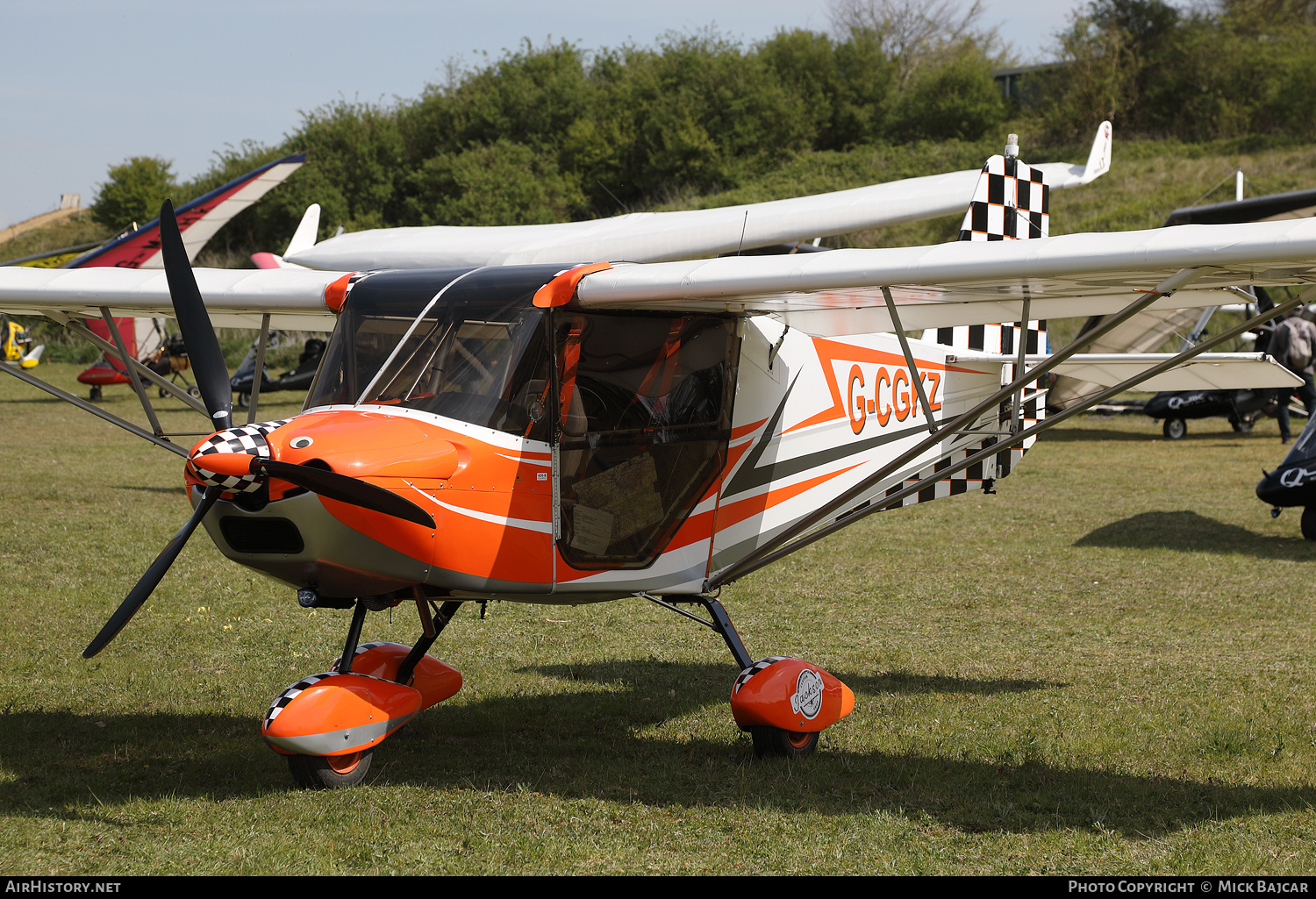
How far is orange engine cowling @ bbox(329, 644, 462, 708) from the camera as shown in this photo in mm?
5422

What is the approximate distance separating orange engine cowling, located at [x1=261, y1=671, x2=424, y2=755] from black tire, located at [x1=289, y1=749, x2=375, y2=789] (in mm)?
95

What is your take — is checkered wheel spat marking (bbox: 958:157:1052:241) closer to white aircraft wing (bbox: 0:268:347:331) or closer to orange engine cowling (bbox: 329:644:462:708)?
white aircraft wing (bbox: 0:268:347:331)

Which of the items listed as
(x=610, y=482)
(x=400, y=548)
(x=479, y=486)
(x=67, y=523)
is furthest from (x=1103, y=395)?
(x=67, y=523)

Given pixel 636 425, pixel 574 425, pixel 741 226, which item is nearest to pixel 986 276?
pixel 636 425

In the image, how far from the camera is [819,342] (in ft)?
20.7

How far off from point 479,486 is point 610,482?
75 cm

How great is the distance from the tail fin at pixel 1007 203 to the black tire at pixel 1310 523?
5523 millimetres

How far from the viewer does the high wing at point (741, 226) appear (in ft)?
33.1

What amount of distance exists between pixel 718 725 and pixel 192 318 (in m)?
3.46

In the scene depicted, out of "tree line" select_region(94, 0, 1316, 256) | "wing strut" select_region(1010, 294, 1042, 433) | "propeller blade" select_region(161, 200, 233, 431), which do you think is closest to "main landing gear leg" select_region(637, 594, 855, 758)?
"wing strut" select_region(1010, 294, 1042, 433)

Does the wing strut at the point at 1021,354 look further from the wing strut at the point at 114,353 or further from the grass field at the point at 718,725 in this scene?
the wing strut at the point at 114,353

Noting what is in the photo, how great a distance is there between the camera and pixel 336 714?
4.50 m

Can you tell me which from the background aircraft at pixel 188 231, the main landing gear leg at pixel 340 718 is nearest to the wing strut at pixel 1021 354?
the main landing gear leg at pixel 340 718

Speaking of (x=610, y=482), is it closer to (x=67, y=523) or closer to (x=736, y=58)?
(x=67, y=523)
